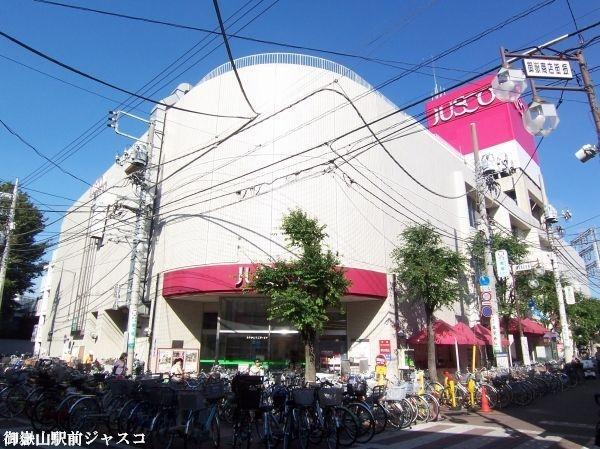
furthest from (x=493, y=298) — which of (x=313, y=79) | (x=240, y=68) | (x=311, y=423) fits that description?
(x=240, y=68)

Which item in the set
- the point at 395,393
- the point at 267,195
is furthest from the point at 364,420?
the point at 267,195

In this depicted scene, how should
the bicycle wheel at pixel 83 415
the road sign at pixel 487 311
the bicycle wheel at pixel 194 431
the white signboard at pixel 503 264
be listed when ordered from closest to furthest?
the bicycle wheel at pixel 194 431 → the bicycle wheel at pixel 83 415 → the road sign at pixel 487 311 → the white signboard at pixel 503 264

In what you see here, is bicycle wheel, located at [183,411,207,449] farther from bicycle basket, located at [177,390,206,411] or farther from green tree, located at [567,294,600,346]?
green tree, located at [567,294,600,346]

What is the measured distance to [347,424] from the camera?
26.2 ft

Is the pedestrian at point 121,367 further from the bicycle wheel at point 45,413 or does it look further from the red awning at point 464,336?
the red awning at point 464,336

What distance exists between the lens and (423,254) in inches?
742

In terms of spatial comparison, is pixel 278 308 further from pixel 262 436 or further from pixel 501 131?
pixel 501 131

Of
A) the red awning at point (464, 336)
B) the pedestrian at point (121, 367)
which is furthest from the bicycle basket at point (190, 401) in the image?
the red awning at point (464, 336)

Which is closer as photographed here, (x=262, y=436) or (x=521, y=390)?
(x=262, y=436)

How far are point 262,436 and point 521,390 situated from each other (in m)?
10.8

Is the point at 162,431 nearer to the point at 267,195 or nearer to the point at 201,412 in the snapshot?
the point at 201,412

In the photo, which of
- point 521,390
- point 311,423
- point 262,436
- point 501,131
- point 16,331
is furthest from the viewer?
point 16,331

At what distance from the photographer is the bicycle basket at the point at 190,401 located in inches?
277

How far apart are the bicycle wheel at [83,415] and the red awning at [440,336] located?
49.3 ft
